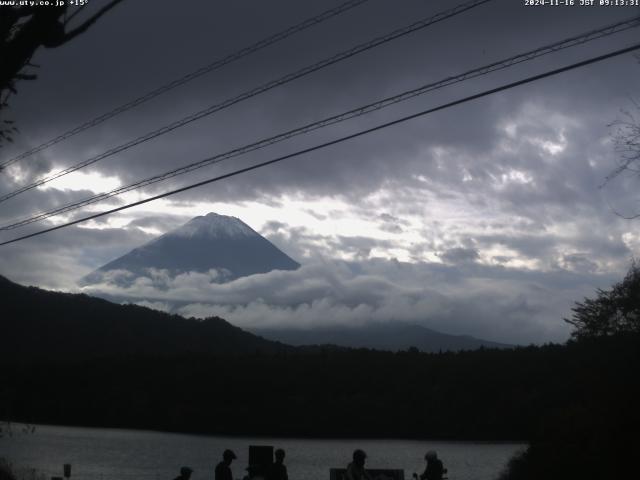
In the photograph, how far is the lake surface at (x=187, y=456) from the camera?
177ft

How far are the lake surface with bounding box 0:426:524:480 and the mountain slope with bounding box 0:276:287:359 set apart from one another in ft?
87.1

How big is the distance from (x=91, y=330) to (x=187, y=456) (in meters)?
73.8

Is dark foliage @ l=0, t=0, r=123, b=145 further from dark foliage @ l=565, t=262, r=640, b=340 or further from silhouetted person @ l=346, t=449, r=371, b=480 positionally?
dark foliage @ l=565, t=262, r=640, b=340

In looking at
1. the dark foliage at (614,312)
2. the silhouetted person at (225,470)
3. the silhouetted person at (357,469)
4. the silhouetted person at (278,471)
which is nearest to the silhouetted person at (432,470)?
the silhouetted person at (357,469)

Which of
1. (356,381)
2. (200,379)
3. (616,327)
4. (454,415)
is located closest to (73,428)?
(200,379)

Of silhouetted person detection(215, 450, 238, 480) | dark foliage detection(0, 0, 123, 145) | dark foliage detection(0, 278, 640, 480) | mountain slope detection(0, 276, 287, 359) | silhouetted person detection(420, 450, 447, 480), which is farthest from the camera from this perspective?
mountain slope detection(0, 276, 287, 359)

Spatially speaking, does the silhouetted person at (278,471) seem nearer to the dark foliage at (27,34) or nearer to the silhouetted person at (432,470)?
the silhouetted person at (432,470)

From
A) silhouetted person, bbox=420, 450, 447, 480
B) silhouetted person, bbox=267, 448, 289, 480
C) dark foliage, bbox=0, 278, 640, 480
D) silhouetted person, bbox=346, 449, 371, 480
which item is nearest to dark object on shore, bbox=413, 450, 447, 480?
silhouetted person, bbox=420, 450, 447, 480

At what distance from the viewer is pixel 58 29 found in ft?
27.7

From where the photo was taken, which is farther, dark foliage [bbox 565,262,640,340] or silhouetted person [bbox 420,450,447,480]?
dark foliage [bbox 565,262,640,340]

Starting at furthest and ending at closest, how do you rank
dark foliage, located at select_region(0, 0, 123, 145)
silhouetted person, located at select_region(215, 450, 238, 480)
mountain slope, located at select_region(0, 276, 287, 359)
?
mountain slope, located at select_region(0, 276, 287, 359)
silhouetted person, located at select_region(215, 450, 238, 480)
dark foliage, located at select_region(0, 0, 123, 145)

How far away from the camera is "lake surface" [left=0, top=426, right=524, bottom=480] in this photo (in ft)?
177

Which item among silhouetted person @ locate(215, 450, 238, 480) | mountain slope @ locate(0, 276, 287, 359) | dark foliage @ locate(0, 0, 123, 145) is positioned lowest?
silhouetted person @ locate(215, 450, 238, 480)

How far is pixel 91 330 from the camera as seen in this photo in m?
138
